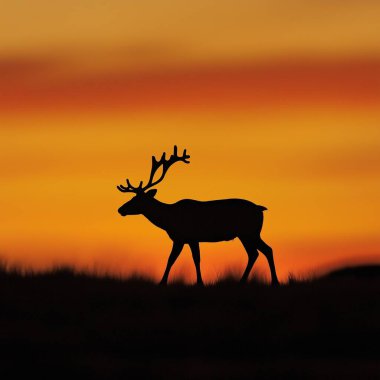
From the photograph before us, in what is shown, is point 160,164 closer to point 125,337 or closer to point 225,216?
point 225,216

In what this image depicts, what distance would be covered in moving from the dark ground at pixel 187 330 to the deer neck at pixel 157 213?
3.99ft

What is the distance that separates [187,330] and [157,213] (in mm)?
4729

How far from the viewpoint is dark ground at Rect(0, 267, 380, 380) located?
599 inches

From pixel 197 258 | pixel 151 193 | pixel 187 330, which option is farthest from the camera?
pixel 151 193

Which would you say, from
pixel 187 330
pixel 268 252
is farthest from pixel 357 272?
pixel 187 330

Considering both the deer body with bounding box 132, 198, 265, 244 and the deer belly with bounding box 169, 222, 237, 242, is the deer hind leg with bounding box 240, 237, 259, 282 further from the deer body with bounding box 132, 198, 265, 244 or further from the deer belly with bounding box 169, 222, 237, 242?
the deer belly with bounding box 169, 222, 237, 242

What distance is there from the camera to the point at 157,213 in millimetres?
21953

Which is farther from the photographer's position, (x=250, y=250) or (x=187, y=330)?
(x=250, y=250)

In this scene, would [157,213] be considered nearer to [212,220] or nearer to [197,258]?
[212,220]

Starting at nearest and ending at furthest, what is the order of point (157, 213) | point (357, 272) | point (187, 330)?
point (187, 330) < point (157, 213) < point (357, 272)

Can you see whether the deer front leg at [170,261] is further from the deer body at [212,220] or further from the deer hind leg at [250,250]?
the deer hind leg at [250,250]

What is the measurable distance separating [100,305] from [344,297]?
3988 millimetres

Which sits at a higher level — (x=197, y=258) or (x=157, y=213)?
(x=157, y=213)

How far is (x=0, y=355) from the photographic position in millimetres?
15789
